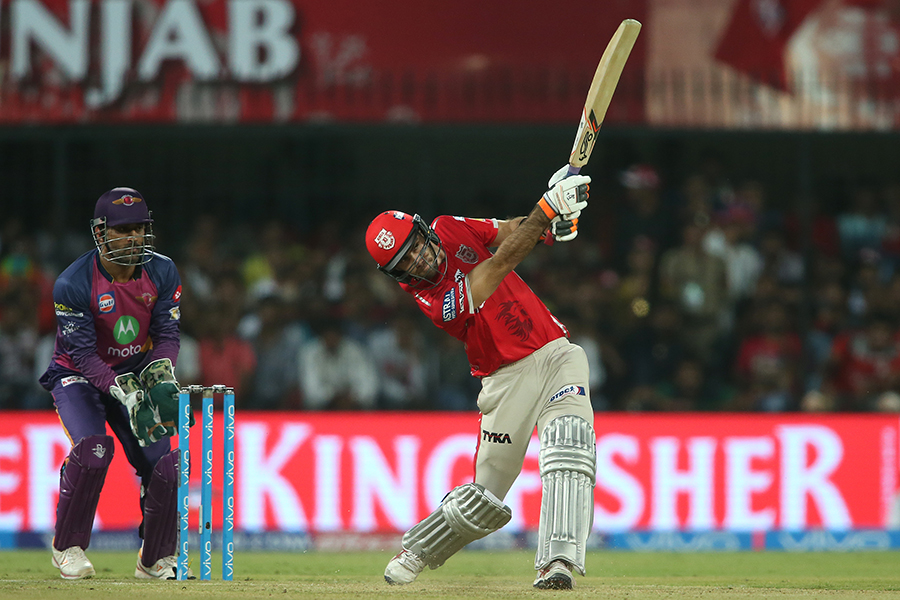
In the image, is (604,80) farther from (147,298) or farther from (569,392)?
(147,298)

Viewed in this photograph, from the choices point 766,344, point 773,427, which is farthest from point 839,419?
point 766,344

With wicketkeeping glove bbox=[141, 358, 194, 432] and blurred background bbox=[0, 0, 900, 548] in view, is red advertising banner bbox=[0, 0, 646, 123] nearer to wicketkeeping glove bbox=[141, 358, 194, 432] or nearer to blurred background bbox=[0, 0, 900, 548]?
blurred background bbox=[0, 0, 900, 548]

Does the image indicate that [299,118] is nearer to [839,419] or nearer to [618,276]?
[618,276]

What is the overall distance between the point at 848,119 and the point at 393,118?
13.5 ft

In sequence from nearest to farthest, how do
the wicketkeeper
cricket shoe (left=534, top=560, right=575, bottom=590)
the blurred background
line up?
cricket shoe (left=534, top=560, right=575, bottom=590) < the wicketkeeper < the blurred background

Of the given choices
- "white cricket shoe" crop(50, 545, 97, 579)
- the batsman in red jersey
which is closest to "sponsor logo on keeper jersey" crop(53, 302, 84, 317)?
"white cricket shoe" crop(50, 545, 97, 579)

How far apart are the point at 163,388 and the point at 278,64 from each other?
5.40 m

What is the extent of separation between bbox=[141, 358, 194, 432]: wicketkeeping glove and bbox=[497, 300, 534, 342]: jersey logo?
1676mm

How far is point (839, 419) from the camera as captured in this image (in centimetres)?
1042

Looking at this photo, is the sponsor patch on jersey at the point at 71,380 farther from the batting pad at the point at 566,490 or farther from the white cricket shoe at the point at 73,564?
the batting pad at the point at 566,490

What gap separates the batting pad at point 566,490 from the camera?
5949mm

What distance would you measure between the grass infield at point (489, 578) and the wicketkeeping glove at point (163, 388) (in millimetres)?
848

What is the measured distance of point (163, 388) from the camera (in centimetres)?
658

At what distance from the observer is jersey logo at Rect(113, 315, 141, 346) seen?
22.3 feet
